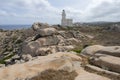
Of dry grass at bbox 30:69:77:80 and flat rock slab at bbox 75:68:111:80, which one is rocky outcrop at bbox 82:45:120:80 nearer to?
flat rock slab at bbox 75:68:111:80

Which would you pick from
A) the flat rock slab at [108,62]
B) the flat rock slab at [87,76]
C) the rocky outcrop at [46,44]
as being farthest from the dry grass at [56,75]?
the rocky outcrop at [46,44]

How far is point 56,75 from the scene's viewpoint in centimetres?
1329

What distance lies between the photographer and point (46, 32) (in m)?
43.6

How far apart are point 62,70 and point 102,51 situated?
5879mm

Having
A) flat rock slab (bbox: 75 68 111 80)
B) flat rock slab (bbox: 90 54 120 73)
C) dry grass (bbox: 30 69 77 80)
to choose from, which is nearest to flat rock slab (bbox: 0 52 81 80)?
dry grass (bbox: 30 69 77 80)

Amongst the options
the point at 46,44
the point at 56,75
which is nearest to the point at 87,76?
the point at 56,75

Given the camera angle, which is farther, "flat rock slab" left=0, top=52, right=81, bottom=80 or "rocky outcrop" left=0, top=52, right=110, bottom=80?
"flat rock slab" left=0, top=52, right=81, bottom=80

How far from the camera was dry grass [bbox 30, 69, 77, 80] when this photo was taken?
13.1m

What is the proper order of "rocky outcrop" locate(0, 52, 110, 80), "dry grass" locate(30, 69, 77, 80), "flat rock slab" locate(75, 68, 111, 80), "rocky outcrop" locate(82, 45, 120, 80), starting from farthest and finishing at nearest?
"rocky outcrop" locate(82, 45, 120, 80) → "rocky outcrop" locate(0, 52, 110, 80) → "dry grass" locate(30, 69, 77, 80) → "flat rock slab" locate(75, 68, 111, 80)

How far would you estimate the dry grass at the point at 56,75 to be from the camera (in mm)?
13078

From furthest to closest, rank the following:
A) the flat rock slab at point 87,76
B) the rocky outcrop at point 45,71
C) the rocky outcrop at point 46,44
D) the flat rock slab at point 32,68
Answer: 1. the rocky outcrop at point 46,44
2. the flat rock slab at point 32,68
3. the rocky outcrop at point 45,71
4. the flat rock slab at point 87,76

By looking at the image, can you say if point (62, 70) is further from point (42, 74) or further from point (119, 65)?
point (119, 65)

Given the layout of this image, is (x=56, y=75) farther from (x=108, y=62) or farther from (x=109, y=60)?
(x=109, y=60)

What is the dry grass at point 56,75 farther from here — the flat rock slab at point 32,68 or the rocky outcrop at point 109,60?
the rocky outcrop at point 109,60
